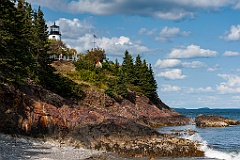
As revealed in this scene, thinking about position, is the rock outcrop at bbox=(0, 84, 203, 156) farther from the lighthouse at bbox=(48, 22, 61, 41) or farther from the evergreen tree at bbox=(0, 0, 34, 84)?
the lighthouse at bbox=(48, 22, 61, 41)

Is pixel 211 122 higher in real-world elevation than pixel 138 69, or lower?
lower

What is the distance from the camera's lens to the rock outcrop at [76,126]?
123ft

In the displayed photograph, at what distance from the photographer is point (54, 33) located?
113m

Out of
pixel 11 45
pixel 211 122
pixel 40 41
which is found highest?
pixel 40 41

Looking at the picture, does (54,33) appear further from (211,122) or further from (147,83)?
(211,122)

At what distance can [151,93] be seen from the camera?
93375 mm

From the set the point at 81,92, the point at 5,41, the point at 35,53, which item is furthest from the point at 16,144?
the point at 81,92

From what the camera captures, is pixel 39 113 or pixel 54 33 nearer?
pixel 39 113

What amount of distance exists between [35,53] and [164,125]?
3891 cm

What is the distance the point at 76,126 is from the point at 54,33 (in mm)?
74171

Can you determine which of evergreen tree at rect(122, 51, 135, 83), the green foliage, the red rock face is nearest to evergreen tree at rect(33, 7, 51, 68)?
the red rock face

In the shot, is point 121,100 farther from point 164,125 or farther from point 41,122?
point 41,122

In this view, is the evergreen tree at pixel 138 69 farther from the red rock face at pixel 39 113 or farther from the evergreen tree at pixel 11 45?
the evergreen tree at pixel 11 45

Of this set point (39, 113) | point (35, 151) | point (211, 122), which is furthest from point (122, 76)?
point (35, 151)
